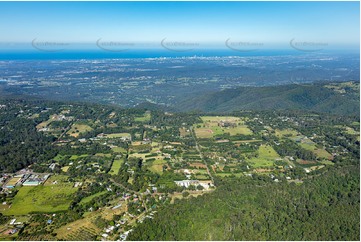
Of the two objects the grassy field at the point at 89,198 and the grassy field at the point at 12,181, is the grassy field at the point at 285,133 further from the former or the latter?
the grassy field at the point at 12,181

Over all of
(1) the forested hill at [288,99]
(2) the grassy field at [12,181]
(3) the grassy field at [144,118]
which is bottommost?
(1) the forested hill at [288,99]

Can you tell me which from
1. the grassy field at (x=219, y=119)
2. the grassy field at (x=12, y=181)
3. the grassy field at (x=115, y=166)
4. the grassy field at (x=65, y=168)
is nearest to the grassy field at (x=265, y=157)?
the grassy field at (x=219, y=119)

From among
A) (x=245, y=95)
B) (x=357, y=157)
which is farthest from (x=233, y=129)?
(x=245, y=95)

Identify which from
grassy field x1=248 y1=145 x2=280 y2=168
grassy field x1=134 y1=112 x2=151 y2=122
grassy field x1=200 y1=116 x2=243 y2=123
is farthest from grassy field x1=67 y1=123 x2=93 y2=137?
grassy field x1=248 y1=145 x2=280 y2=168

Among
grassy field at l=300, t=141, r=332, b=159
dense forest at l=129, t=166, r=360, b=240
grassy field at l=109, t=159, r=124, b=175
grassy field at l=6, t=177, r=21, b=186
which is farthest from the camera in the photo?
grassy field at l=300, t=141, r=332, b=159

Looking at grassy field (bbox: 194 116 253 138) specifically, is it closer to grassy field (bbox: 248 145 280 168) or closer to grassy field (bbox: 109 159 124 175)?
grassy field (bbox: 248 145 280 168)

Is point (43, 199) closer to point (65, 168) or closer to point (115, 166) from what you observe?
point (65, 168)
